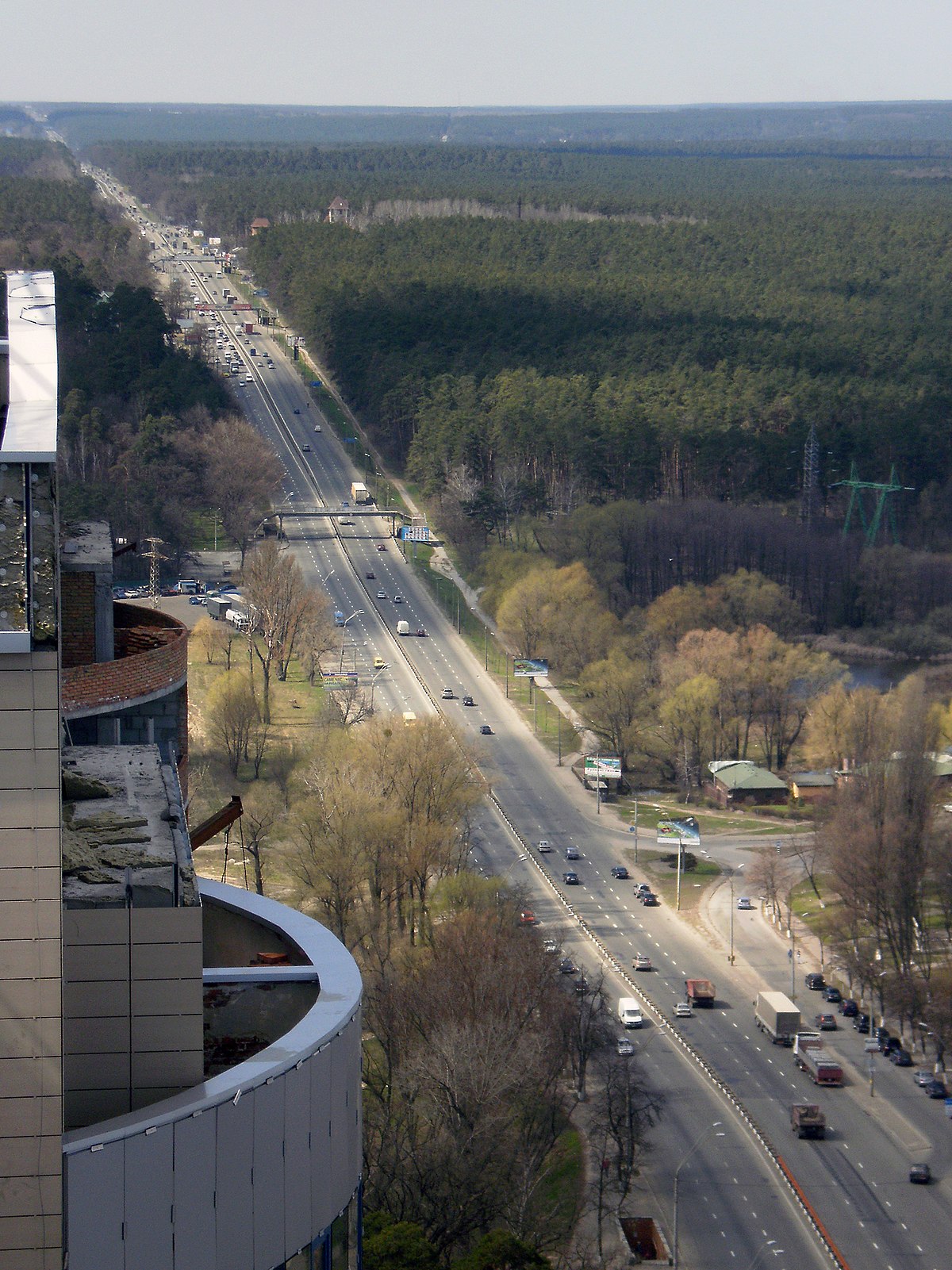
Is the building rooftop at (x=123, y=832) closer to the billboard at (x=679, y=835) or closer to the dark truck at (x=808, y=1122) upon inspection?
the dark truck at (x=808, y=1122)

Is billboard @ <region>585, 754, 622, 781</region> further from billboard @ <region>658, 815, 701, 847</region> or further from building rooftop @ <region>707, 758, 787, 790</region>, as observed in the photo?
billboard @ <region>658, 815, 701, 847</region>

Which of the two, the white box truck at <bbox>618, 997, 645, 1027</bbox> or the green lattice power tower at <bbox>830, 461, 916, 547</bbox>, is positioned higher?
the green lattice power tower at <bbox>830, 461, 916, 547</bbox>

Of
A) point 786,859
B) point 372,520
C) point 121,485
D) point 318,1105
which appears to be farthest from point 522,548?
point 318,1105

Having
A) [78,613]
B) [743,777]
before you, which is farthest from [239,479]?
[78,613]

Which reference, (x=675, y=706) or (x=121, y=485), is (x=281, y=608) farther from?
(x=121, y=485)

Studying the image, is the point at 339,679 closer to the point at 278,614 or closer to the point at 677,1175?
the point at 278,614

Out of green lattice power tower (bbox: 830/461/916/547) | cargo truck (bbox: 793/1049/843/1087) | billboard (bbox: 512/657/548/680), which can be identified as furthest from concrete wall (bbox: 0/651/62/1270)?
green lattice power tower (bbox: 830/461/916/547)

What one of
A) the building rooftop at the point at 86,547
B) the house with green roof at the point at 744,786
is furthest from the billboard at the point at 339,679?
the building rooftop at the point at 86,547
